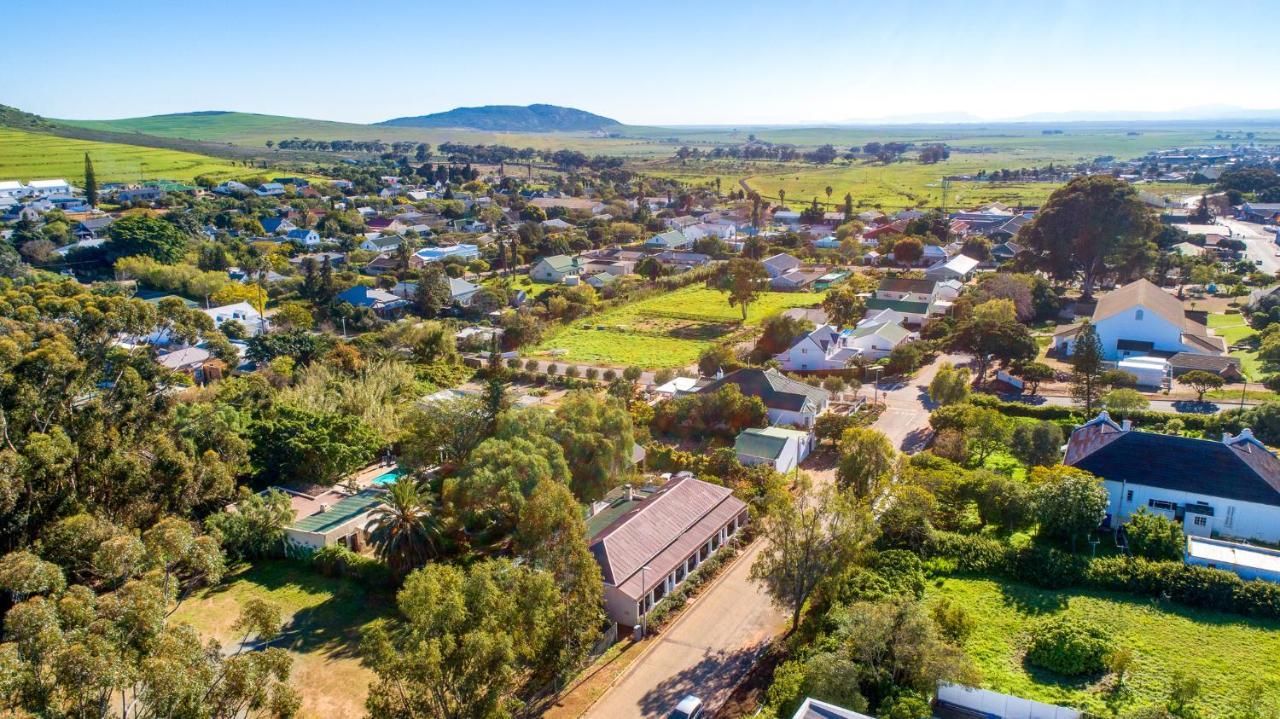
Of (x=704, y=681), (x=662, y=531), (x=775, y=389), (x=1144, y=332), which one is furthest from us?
(x=1144, y=332)

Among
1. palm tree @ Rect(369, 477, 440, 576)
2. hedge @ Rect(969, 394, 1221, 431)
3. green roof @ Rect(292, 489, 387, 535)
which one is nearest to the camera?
palm tree @ Rect(369, 477, 440, 576)

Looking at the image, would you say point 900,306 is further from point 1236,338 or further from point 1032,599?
point 1032,599

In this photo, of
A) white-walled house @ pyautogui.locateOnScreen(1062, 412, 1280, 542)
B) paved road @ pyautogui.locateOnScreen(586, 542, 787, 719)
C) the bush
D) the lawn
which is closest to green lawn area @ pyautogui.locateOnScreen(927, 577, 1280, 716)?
the bush

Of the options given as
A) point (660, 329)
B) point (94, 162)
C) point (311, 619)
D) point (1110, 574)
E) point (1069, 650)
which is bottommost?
point (311, 619)

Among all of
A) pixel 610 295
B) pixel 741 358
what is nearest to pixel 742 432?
pixel 741 358

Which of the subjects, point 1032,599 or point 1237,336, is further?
point 1237,336

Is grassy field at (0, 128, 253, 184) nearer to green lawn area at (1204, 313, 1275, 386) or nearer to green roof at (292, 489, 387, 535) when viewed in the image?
green roof at (292, 489, 387, 535)

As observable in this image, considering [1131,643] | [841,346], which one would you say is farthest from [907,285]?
[1131,643]
